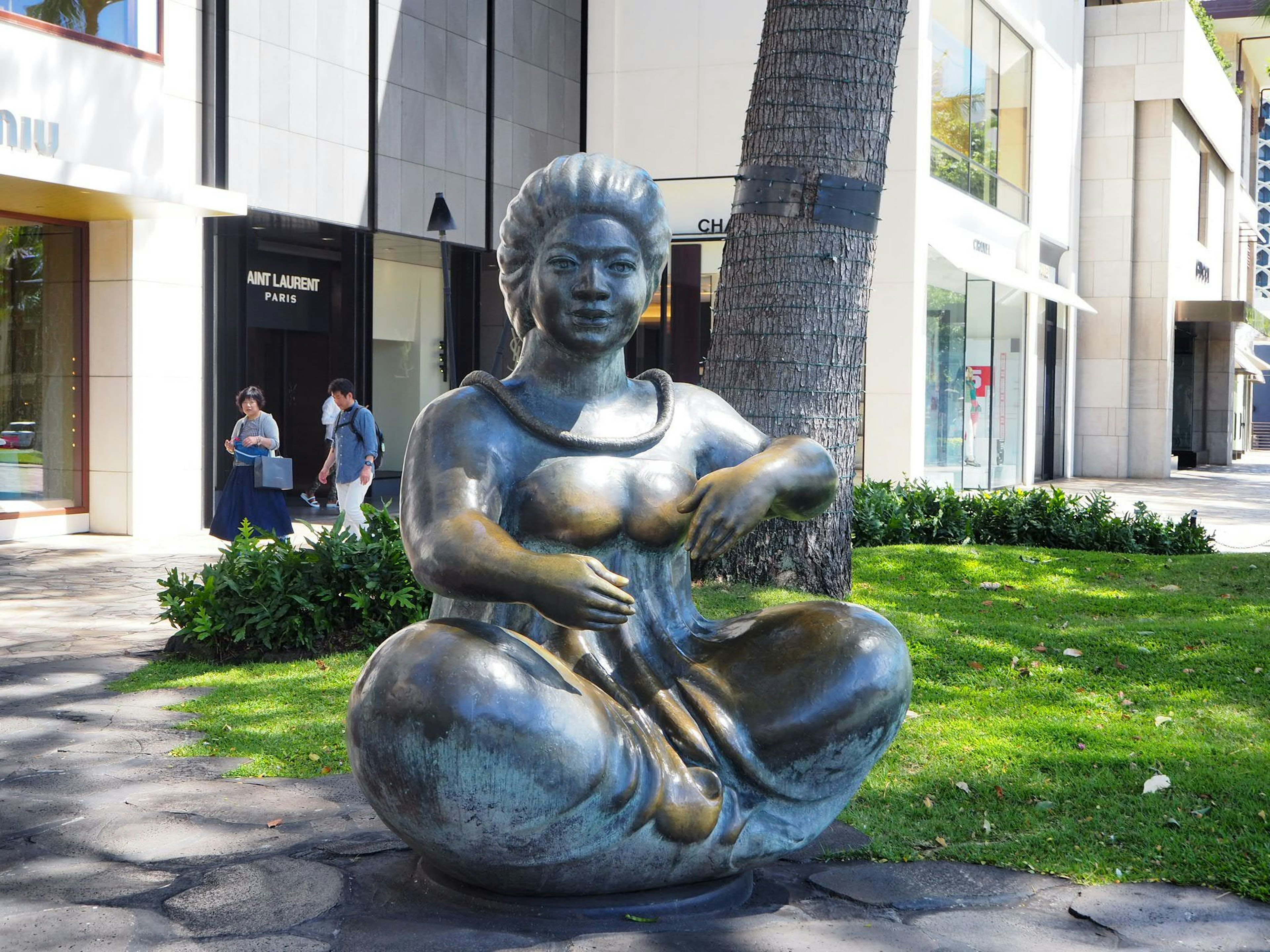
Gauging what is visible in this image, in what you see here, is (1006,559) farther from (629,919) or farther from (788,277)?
(629,919)

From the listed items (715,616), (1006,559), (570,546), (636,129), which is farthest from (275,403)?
(570,546)

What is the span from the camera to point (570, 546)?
3.12 m

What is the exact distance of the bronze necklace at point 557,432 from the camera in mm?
3182

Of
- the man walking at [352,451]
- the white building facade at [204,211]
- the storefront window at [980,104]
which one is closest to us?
the man walking at [352,451]

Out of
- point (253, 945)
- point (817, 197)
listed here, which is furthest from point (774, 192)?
point (253, 945)

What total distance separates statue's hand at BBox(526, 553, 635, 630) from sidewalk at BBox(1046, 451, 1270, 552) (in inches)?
383

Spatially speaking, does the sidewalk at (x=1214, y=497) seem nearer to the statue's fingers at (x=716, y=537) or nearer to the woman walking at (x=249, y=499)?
the woman walking at (x=249, y=499)

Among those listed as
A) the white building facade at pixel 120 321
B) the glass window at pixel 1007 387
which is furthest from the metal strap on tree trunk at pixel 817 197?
the glass window at pixel 1007 387

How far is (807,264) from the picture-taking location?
7078 millimetres

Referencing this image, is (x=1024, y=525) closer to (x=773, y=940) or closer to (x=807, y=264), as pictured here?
(x=807, y=264)

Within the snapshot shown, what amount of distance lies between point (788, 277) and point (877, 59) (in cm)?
133

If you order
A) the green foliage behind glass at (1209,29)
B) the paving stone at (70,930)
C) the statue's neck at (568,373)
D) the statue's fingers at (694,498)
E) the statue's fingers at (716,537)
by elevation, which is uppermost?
the green foliage behind glass at (1209,29)

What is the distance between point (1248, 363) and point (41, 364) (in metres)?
31.7

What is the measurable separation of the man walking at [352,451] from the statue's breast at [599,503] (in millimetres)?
8537
